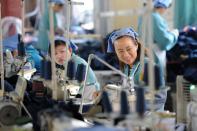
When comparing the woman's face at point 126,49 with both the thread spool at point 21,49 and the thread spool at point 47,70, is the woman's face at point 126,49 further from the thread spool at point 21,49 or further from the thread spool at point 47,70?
the thread spool at point 47,70

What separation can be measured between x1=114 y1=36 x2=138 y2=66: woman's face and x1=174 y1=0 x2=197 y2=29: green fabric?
1627 millimetres

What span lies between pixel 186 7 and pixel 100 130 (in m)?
2.68

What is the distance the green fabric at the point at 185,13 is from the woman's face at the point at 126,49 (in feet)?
5.34

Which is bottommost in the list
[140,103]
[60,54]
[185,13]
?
[140,103]

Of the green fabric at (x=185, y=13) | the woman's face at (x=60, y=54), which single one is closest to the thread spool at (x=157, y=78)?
the woman's face at (x=60, y=54)

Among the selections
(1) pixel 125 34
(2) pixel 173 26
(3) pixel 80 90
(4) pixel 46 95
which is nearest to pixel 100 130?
(4) pixel 46 95

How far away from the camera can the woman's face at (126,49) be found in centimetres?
205

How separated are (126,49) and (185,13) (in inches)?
66.7

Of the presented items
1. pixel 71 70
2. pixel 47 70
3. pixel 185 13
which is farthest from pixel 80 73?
pixel 185 13

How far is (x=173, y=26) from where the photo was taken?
3979 millimetres

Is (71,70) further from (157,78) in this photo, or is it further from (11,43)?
(11,43)

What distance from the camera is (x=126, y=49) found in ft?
6.79

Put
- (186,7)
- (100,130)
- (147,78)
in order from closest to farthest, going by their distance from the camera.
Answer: (100,130)
(147,78)
(186,7)

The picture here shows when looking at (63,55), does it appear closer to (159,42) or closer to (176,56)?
(159,42)
